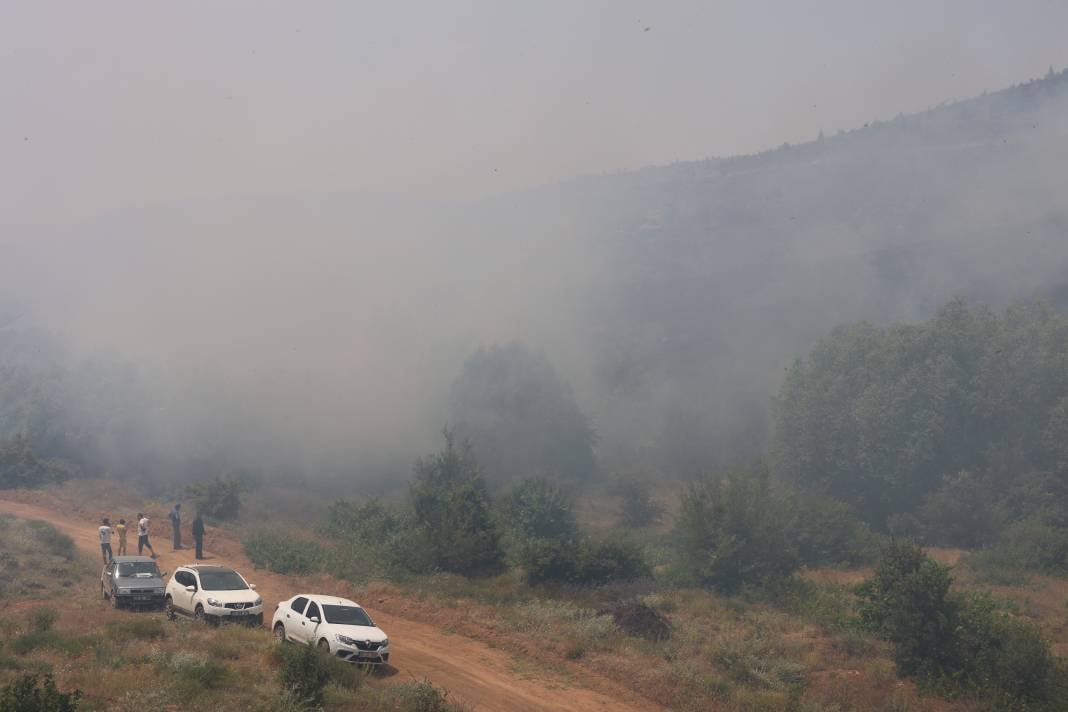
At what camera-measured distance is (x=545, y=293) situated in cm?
12888

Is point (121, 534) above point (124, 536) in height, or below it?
above

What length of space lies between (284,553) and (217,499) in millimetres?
14000

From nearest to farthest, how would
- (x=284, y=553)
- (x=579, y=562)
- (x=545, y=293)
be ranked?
(x=579, y=562) → (x=284, y=553) → (x=545, y=293)

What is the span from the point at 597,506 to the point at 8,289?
363 ft

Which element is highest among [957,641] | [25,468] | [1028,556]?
[25,468]

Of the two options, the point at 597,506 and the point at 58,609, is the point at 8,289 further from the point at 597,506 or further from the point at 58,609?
the point at 58,609

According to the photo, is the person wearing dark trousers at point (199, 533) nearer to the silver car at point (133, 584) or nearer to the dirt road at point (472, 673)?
the dirt road at point (472, 673)

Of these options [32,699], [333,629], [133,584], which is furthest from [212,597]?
[32,699]

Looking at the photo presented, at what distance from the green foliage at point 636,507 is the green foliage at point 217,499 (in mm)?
24207

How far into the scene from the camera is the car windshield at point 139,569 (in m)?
22.2

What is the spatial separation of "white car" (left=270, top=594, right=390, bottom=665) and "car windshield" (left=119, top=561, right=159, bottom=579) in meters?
5.37

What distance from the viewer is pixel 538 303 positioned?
123688 millimetres

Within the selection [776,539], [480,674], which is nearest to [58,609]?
[480,674]

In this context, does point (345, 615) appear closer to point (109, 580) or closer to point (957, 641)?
point (109, 580)
